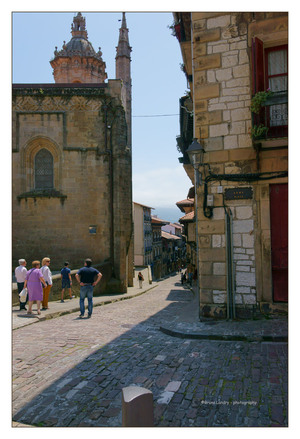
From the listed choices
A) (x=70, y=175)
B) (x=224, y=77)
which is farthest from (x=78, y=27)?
(x=224, y=77)

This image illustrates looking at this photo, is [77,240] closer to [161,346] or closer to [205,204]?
[205,204]

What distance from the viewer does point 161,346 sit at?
18.5 feet

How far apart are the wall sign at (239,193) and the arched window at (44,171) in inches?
471

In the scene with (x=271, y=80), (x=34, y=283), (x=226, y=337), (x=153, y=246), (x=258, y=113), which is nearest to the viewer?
(x=226, y=337)

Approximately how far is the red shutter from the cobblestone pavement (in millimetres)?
4718

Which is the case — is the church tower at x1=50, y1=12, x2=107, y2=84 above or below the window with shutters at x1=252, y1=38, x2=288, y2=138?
above

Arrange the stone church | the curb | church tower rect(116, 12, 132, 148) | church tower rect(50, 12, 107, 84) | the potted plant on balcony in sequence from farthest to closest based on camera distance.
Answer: church tower rect(50, 12, 107, 84) → church tower rect(116, 12, 132, 148) → the stone church → the potted plant on balcony → the curb

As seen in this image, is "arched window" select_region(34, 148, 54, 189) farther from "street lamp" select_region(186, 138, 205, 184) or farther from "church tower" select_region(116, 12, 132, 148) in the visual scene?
"church tower" select_region(116, 12, 132, 148)

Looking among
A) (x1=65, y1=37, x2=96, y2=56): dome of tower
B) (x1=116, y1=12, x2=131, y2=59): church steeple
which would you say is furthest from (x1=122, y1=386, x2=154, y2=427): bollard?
(x1=65, y1=37, x2=96, y2=56): dome of tower

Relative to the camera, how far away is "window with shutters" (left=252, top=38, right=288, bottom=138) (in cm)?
→ 679

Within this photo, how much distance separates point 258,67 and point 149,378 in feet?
19.3

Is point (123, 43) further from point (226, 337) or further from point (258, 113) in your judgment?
point (226, 337)

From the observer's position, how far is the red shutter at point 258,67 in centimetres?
677

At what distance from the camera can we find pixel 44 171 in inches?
683
